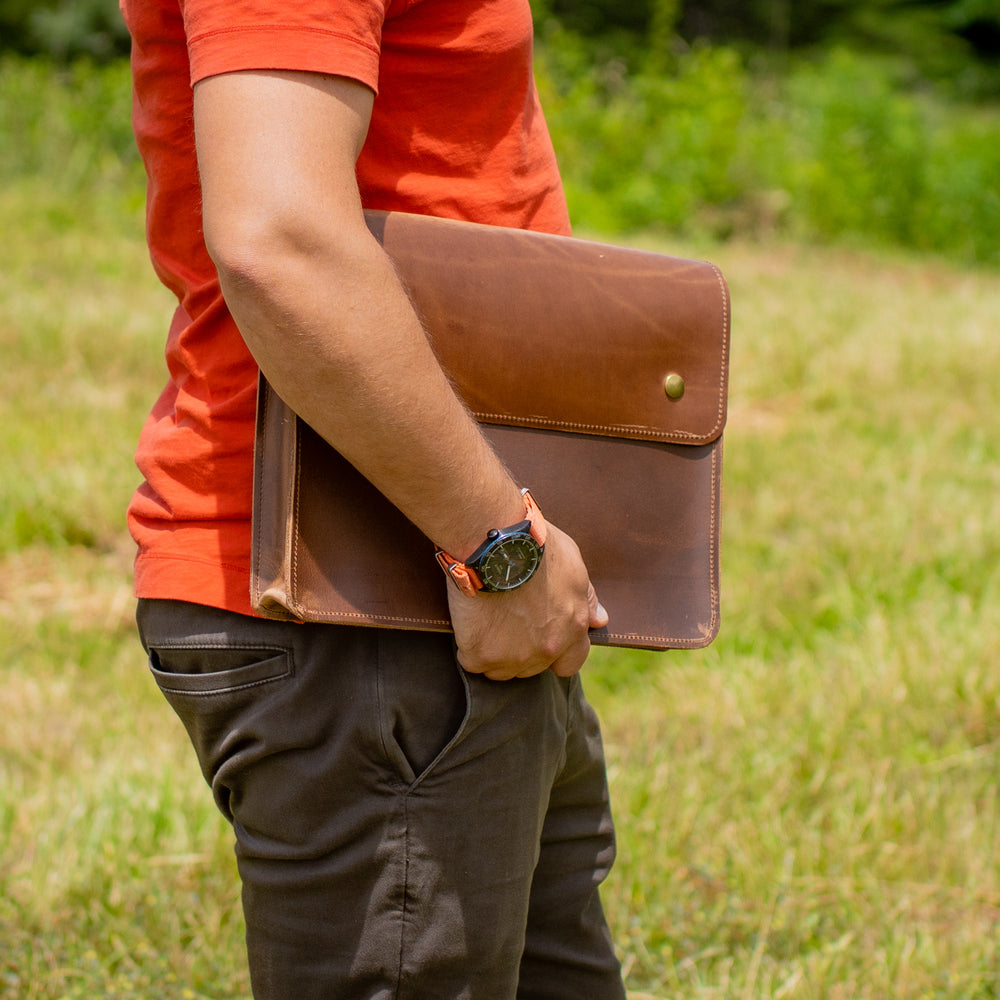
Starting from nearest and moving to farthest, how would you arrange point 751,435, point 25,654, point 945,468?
point 25,654
point 945,468
point 751,435

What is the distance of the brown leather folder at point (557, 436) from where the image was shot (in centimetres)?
128

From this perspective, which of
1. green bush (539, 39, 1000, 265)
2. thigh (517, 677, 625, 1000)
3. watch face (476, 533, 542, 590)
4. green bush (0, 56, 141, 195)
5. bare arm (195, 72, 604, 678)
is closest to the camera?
bare arm (195, 72, 604, 678)

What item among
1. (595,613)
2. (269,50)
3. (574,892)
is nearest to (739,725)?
(574,892)

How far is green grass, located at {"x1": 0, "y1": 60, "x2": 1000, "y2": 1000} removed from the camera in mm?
2385

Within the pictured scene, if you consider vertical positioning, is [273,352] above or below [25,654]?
above

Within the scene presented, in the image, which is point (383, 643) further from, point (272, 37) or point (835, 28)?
point (835, 28)

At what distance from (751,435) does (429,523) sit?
4436 millimetres

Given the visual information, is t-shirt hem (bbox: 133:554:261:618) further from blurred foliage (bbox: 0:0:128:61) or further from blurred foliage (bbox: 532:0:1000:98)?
blurred foliage (bbox: 532:0:1000:98)

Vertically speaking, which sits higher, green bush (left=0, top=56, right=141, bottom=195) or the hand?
the hand

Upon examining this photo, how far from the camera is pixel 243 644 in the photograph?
4.38 ft

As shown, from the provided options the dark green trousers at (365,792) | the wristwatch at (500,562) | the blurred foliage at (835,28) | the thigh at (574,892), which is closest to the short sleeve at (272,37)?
the wristwatch at (500,562)

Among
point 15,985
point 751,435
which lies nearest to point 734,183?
point 751,435

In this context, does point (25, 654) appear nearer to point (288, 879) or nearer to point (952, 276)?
point (288, 879)

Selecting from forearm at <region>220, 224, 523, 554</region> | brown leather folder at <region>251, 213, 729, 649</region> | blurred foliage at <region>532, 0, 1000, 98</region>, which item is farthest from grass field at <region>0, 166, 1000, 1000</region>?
blurred foliage at <region>532, 0, 1000, 98</region>
